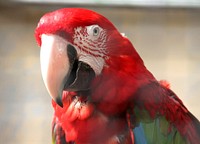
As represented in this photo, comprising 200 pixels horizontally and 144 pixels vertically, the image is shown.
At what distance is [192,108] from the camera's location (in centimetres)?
54

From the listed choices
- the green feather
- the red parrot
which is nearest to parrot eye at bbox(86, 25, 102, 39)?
the red parrot

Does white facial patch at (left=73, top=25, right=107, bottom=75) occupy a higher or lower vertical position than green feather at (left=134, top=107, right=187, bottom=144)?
higher

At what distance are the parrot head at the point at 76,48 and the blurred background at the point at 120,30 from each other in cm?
2

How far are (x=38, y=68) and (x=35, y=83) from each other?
1.1 inches


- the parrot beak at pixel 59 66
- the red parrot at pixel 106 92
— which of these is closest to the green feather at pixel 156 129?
the red parrot at pixel 106 92

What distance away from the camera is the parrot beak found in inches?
18.1

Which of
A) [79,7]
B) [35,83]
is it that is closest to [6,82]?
[35,83]

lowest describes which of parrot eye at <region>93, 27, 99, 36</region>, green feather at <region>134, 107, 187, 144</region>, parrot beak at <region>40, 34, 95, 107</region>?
green feather at <region>134, 107, 187, 144</region>

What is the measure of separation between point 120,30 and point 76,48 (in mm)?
86

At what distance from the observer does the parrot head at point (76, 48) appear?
1.52 ft

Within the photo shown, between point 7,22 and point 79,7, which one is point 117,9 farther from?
point 7,22

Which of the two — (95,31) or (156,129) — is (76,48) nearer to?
(95,31)

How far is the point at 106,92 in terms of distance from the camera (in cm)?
51

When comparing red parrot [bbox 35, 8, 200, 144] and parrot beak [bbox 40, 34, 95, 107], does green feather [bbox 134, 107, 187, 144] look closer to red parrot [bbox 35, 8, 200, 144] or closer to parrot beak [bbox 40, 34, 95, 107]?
red parrot [bbox 35, 8, 200, 144]
